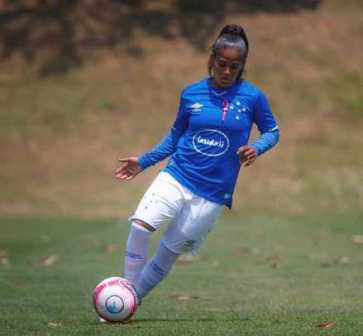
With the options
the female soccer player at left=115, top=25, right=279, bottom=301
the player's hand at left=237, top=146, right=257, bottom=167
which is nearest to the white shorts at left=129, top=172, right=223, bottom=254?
the female soccer player at left=115, top=25, right=279, bottom=301

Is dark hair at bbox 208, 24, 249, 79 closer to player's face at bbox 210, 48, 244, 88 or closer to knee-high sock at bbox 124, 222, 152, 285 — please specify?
Answer: player's face at bbox 210, 48, 244, 88

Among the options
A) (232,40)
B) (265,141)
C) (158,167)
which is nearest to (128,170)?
(265,141)

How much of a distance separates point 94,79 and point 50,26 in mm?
2602

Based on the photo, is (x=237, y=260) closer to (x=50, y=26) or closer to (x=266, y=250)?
(x=266, y=250)

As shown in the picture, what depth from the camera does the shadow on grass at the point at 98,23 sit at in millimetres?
28438

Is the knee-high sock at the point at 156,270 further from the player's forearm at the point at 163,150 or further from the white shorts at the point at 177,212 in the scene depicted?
the player's forearm at the point at 163,150

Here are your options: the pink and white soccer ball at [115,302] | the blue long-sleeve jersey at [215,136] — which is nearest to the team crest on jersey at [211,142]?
the blue long-sleeve jersey at [215,136]

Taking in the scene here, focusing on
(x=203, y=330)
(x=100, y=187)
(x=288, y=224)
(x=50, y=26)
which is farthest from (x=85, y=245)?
(x=50, y=26)

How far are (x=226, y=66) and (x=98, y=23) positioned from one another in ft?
71.4

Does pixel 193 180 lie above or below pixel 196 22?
above

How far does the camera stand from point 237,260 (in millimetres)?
14133

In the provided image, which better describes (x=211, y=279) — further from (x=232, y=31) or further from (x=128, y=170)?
(x=232, y=31)

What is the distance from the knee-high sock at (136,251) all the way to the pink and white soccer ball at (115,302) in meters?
0.27

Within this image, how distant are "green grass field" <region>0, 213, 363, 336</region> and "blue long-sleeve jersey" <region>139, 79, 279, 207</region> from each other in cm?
101
